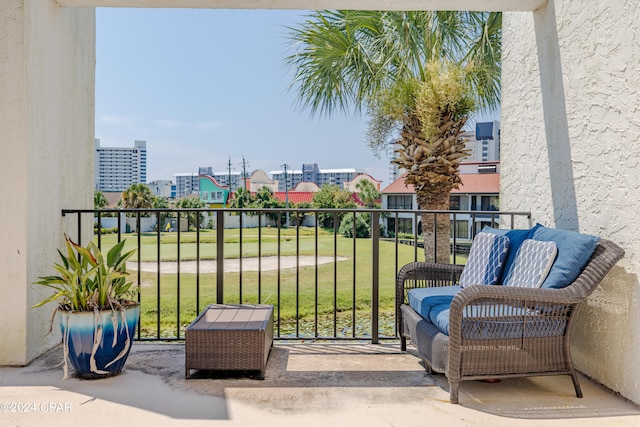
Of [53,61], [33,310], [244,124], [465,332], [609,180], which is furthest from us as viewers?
[244,124]

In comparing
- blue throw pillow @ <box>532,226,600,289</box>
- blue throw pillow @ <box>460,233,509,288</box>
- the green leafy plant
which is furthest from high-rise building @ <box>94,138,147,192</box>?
blue throw pillow @ <box>532,226,600,289</box>

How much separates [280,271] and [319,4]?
3.79 meters

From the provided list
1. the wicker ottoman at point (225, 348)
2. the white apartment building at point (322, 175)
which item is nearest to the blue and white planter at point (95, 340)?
the wicker ottoman at point (225, 348)

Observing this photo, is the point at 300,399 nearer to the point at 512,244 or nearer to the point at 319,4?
the point at 512,244

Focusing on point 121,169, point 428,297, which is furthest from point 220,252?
point 121,169

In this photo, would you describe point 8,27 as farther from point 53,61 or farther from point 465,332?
point 465,332

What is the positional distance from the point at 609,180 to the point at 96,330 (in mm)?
2956

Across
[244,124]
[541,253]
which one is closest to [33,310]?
[541,253]

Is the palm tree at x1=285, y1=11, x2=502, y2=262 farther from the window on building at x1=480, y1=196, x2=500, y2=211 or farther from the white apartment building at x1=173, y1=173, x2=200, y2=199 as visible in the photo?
the white apartment building at x1=173, y1=173, x2=200, y2=199

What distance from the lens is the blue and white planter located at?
8.65 feet

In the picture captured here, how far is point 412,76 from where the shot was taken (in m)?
5.75

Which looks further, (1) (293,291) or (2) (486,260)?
(1) (293,291)

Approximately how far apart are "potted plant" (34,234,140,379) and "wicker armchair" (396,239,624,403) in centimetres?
180

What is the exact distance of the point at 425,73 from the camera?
5.55 metres
